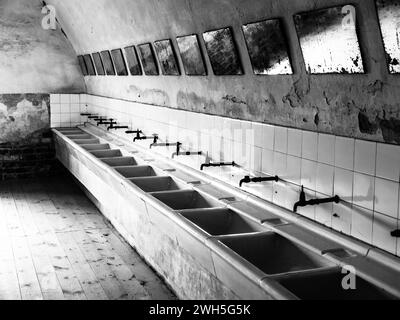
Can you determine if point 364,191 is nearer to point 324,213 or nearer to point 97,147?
point 324,213

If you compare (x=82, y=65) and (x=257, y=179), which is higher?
(x=82, y=65)

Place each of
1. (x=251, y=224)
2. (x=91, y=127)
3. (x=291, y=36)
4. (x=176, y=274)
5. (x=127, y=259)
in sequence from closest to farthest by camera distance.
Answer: (x=291, y=36) → (x=251, y=224) → (x=176, y=274) → (x=127, y=259) → (x=91, y=127)

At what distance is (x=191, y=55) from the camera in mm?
5156

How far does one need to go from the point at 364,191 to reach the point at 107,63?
5935 millimetres

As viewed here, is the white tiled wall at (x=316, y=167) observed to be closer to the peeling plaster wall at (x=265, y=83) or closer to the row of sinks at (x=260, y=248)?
the peeling plaster wall at (x=265, y=83)

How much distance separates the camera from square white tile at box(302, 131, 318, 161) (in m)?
3.58

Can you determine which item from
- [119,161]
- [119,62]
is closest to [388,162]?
[119,161]

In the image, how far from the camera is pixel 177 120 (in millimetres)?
6016

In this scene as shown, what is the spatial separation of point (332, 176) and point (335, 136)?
0.27 meters

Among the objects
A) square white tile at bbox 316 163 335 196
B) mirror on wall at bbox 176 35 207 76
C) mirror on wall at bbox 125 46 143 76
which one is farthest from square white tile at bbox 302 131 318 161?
mirror on wall at bbox 125 46 143 76

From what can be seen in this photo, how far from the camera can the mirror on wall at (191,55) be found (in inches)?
197
